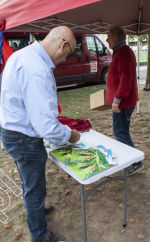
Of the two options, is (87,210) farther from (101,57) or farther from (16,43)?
(101,57)

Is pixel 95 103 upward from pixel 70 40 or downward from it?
downward

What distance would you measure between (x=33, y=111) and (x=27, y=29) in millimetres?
2873

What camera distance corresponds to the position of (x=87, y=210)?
89.2 inches

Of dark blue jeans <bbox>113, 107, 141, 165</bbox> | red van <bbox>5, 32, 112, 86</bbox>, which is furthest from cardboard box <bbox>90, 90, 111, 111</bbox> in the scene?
red van <bbox>5, 32, 112, 86</bbox>

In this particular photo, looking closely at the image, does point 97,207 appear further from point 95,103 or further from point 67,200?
point 95,103

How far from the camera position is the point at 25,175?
1.56 m

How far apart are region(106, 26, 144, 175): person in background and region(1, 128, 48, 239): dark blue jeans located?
115cm

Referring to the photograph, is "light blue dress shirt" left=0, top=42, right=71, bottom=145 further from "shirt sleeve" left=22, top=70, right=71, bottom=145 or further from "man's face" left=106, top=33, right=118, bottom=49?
"man's face" left=106, top=33, right=118, bottom=49

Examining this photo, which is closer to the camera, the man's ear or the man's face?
the man's ear

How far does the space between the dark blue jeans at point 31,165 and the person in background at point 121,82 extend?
1145 millimetres

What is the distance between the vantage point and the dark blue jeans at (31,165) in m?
1.48

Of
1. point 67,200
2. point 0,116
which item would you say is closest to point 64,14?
point 0,116

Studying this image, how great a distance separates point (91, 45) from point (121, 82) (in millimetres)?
6646

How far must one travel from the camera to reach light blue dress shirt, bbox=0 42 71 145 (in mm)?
1236
